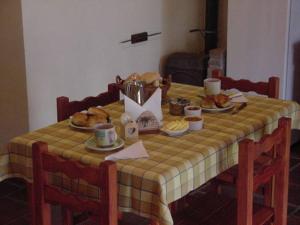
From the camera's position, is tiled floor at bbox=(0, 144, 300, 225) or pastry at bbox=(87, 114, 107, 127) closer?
pastry at bbox=(87, 114, 107, 127)

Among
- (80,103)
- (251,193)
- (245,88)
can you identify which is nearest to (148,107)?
(80,103)

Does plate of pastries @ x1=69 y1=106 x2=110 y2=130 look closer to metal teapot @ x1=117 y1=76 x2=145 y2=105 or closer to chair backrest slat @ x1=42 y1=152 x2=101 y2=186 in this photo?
metal teapot @ x1=117 y1=76 x2=145 y2=105

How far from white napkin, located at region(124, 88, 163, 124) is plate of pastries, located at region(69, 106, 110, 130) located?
102 mm

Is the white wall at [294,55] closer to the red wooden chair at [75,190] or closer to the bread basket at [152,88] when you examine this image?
the bread basket at [152,88]

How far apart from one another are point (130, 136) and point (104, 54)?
179 centimetres

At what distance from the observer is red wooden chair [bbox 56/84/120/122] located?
8.68ft

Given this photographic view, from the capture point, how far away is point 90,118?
7.81 ft

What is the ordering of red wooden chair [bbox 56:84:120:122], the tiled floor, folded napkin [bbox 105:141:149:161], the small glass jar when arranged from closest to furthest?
folded napkin [bbox 105:141:149:161] < the small glass jar < red wooden chair [bbox 56:84:120:122] < the tiled floor

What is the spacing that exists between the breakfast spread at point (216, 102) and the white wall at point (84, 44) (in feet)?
4.25

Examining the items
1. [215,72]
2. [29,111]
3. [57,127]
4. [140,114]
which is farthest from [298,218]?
[29,111]

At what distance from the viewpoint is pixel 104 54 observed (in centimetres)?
395

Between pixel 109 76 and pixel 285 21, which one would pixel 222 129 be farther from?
pixel 109 76

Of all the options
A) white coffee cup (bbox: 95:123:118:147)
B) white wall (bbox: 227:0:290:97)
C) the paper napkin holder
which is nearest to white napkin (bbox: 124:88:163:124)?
the paper napkin holder

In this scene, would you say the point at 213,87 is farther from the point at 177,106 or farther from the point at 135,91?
the point at 135,91
